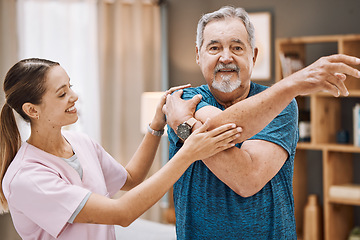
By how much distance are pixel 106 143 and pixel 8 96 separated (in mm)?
2793

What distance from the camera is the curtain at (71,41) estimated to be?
3732 millimetres

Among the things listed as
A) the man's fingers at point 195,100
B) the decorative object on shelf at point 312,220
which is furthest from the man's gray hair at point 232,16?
the decorative object on shelf at point 312,220

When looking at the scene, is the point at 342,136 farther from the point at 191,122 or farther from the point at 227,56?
the point at 191,122

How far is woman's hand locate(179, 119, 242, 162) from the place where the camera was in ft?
4.45

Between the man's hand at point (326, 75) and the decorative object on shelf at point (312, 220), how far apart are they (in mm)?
2824

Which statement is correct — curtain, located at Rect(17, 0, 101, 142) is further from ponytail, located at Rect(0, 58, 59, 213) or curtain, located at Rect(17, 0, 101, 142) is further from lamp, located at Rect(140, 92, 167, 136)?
ponytail, located at Rect(0, 58, 59, 213)

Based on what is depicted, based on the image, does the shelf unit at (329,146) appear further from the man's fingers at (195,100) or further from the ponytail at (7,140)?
the ponytail at (7,140)

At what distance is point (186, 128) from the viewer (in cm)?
143

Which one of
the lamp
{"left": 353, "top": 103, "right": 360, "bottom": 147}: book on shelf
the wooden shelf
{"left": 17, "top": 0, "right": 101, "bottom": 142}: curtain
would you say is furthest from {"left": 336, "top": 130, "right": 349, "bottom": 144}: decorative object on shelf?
{"left": 17, "top": 0, "right": 101, "bottom": 142}: curtain

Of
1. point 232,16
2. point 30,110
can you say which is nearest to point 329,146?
point 232,16

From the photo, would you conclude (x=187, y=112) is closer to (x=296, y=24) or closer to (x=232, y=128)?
(x=232, y=128)

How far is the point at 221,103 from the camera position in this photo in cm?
163

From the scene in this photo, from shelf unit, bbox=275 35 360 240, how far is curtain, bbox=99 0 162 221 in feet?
4.27

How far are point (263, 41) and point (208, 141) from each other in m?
3.13
